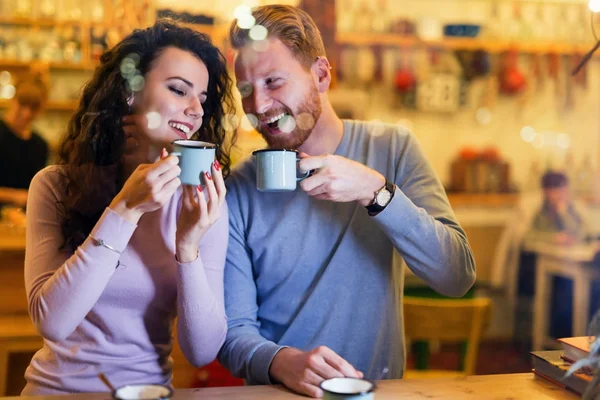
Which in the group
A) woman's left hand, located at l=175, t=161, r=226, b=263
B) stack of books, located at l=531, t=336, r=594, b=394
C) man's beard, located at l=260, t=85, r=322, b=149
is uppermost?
man's beard, located at l=260, t=85, r=322, b=149

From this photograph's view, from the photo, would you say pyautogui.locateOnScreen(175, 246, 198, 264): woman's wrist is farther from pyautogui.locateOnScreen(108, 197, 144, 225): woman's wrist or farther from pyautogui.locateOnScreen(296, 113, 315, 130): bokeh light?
pyautogui.locateOnScreen(296, 113, 315, 130): bokeh light

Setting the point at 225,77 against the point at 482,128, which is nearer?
the point at 225,77

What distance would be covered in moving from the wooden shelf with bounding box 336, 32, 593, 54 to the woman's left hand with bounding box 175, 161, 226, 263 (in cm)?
327

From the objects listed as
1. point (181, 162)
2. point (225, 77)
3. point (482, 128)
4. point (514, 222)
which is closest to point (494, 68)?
point (482, 128)

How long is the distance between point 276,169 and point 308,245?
0.30 meters

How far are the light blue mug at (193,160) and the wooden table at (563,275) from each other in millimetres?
2630

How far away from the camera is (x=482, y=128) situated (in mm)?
4629

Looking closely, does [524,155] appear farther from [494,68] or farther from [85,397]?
[85,397]

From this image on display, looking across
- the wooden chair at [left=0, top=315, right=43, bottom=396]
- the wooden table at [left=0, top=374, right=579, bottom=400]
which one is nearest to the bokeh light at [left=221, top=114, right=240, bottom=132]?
the wooden table at [left=0, top=374, right=579, bottom=400]

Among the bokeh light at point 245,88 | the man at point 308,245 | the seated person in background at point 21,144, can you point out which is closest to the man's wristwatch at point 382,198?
the man at point 308,245

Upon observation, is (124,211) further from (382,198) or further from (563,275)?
(563,275)

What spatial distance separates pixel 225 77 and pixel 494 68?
346 cm

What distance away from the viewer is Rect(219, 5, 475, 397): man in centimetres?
141

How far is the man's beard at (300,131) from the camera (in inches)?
56.2
